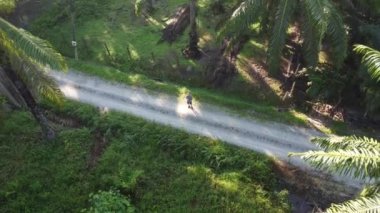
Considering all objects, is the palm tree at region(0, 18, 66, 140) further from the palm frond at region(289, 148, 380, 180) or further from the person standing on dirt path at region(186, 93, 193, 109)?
the palm frond at region(289, 148, 380, 180)

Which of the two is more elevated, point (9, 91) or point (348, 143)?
point (348, 143)

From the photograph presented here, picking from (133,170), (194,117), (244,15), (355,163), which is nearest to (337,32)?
(244,15)

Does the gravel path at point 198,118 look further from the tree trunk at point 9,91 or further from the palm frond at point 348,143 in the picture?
the palm frond at point 348,143

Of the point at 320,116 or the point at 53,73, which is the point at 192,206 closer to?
the point at 320,116

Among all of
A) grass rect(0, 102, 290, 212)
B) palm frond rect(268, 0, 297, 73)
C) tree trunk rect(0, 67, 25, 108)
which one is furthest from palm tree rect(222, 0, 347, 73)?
tree trunk rect(0, 67, 25, 108)

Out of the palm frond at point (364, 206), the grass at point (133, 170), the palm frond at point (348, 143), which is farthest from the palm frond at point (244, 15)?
the palm frond at point (364, 206)

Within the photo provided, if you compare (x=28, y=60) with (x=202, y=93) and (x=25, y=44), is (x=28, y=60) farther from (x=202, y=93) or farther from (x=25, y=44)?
(x=202, y=93)
